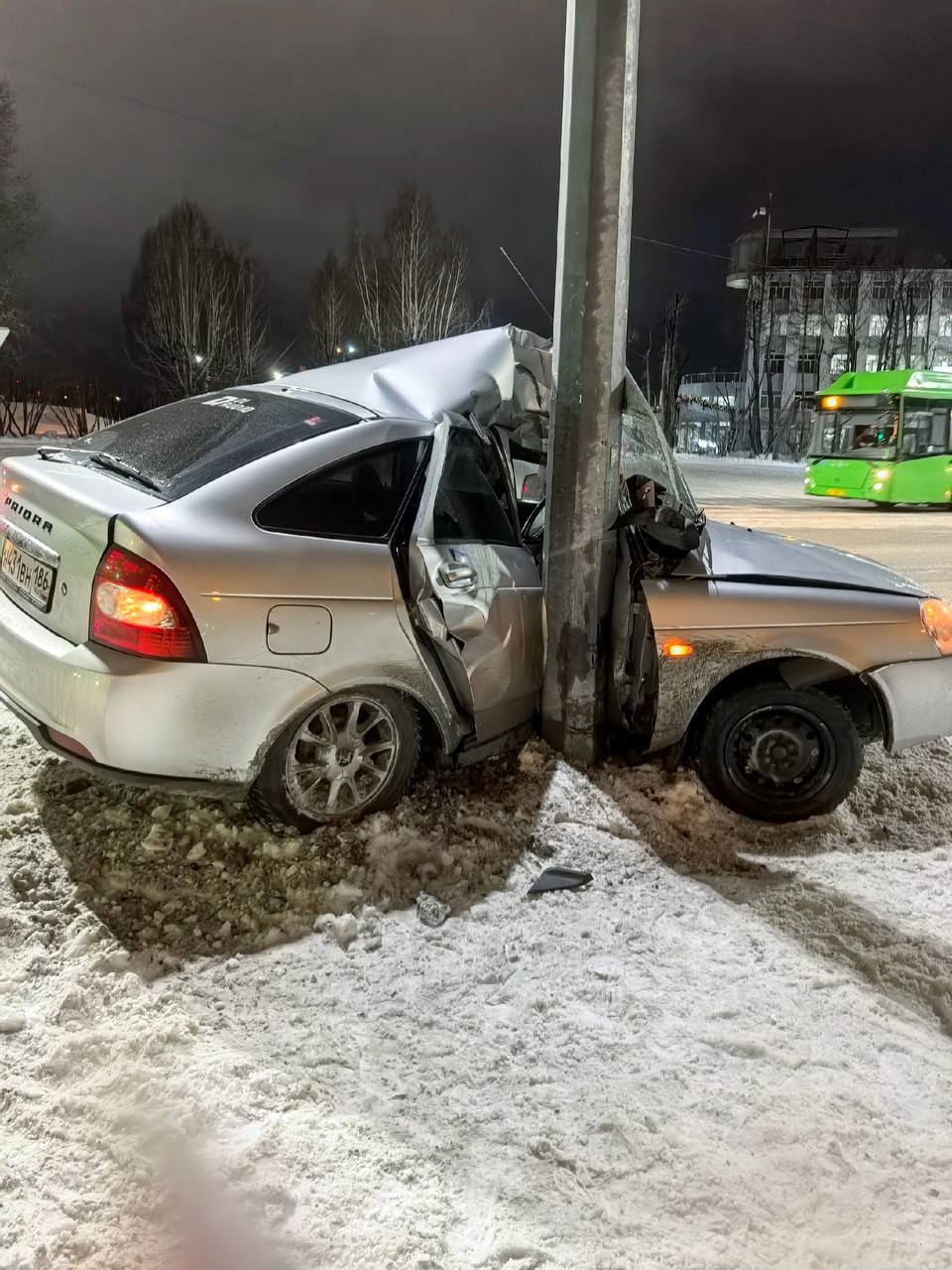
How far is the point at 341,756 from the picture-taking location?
3.47m

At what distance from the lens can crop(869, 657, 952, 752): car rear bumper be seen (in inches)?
154

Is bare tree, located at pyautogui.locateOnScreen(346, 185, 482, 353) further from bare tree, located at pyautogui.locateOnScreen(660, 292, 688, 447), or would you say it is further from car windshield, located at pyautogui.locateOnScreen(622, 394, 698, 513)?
car windshield, located at pyautogui.locateOnScreen(622, 394, 698, 513)

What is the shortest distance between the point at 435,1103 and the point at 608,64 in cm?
385

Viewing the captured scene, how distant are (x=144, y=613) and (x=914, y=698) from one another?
10.1 feet

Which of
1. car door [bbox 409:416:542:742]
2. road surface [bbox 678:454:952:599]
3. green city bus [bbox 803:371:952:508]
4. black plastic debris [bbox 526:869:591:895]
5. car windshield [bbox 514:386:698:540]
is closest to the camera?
black plastic debris [bbox 526:869:591:895]

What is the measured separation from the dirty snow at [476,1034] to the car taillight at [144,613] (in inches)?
33.5

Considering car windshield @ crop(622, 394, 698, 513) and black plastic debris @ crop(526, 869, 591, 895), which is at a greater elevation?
car windshield @ crop(622, 394, 698, 513)

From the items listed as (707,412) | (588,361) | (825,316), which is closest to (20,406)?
(707,412)

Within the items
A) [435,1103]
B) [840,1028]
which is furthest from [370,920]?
[840,1028]

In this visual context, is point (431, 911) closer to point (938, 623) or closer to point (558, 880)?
point (558, 880)

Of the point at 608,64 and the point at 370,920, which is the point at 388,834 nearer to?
the point at 370,920

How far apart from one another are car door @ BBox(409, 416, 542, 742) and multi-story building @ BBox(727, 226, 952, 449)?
2172 inches

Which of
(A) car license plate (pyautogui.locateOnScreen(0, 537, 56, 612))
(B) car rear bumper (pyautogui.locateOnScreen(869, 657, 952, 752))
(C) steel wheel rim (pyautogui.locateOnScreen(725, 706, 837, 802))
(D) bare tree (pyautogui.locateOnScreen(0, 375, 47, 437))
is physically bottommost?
(C) steel wheel rim (pyautogui.locateOnScreen(725, 706, 837, 802))

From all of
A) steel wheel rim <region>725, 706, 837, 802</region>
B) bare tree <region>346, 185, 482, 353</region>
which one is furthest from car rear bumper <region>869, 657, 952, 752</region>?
bare tree <region>346, 185, 482, 353</region>
